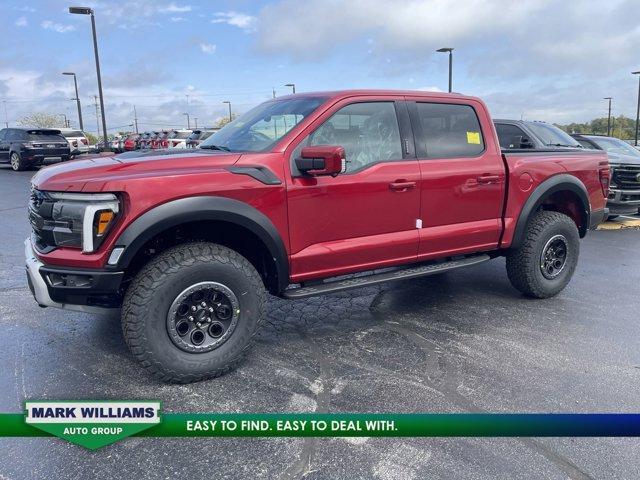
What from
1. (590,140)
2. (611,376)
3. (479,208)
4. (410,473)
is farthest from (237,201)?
(590,140)

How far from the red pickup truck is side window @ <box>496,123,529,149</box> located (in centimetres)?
454

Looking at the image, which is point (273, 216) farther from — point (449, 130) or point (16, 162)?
point (16, 162)

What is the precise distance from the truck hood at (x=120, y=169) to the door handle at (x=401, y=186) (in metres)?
1.21

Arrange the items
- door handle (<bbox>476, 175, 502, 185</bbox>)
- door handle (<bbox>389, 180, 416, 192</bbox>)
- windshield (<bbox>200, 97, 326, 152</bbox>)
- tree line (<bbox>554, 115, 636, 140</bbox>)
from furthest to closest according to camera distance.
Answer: tree line (<bbox>554, 115, 636, 140</bbox>) → door handle (<bbox>476, 175, 502, 185</bbox>) → door handle (<bbox>389, 180, 416, 192</bbox>) → windshield (<bbox>200, 97, 326, 152</bbox>)

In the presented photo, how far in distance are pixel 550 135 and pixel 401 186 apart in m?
6.74

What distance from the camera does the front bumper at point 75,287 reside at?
3.01 meters

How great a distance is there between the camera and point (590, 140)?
11.5 meters

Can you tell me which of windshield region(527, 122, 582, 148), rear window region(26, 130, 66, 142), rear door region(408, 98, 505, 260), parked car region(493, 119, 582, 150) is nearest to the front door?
rear door region(408, 98, 505, 260)

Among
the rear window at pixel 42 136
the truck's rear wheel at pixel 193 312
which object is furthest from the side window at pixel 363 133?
the rear window at pixel 42 136

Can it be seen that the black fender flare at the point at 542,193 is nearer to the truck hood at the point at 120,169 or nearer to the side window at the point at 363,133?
the side window at the point at 363,133

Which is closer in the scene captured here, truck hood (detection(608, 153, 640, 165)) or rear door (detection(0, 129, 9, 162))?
truck hood (detection(608, 153, 640, 165))

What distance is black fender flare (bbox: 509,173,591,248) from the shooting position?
15.6 ft

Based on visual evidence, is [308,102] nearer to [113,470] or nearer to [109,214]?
[109,214]

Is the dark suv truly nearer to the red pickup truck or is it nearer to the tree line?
the red pickup truck
